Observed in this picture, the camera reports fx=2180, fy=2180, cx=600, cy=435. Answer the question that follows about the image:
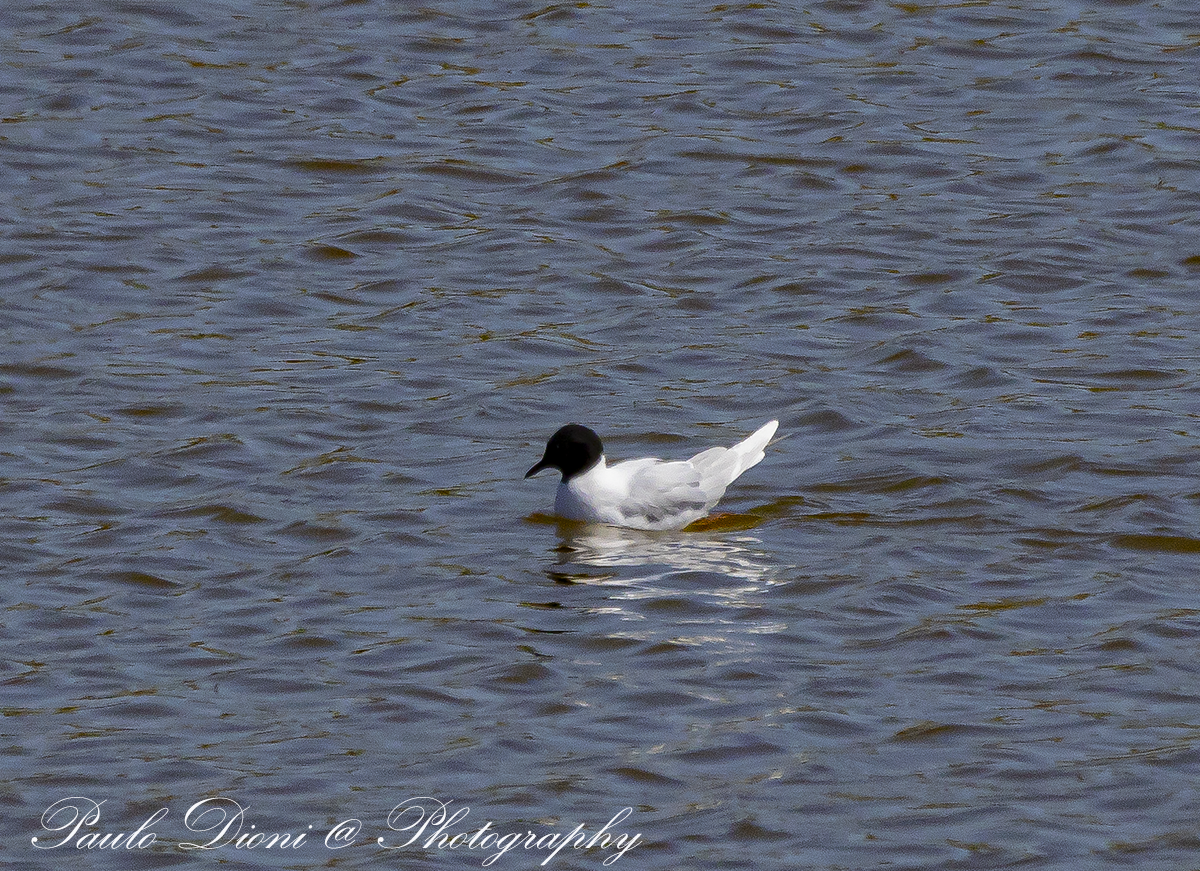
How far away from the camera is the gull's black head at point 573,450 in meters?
10.6

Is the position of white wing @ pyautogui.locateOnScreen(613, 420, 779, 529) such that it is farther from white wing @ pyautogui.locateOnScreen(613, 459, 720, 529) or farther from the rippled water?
the rippled water

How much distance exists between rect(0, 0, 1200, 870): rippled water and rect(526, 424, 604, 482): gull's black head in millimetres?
310

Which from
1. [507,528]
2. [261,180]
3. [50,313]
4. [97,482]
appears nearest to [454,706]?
[507,528]

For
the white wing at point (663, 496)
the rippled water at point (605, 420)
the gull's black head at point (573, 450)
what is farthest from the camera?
the gull's black head at point (573, 450)

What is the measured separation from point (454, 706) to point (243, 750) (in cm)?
88

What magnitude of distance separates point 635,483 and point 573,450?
0.34 m

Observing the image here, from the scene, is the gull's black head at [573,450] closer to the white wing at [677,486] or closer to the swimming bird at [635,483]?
the swimming bird at [635,483]

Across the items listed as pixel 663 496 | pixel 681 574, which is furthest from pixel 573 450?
pixel 681 574

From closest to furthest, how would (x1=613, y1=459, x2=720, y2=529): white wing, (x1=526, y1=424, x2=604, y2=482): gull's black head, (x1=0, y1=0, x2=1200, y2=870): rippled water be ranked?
(x1=0, y1=0, x2=1200, y2=870): rippled water
(x1=613, y1=459, x2=720, y2=529): white wing
(x1=526, y1=424, x2=604, y2=482): gull's black head

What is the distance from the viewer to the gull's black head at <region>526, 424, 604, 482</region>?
10.6 metres

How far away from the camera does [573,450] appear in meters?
10.6

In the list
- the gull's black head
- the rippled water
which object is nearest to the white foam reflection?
the rippled water

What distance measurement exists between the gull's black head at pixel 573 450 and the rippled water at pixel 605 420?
1.02 feet

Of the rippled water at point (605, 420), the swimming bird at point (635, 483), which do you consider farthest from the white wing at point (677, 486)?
the rippled water at point (605, 420)
